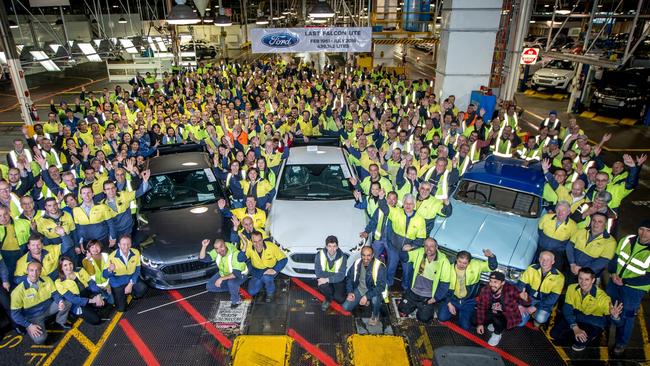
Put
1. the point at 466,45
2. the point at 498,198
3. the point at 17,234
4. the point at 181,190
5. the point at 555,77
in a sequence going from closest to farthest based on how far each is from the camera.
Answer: the point at 17,234 → the point at 498,198 → the point at 181,190 → the point at 466,45 → the point at 555,77

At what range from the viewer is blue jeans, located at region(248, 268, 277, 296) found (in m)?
5.44

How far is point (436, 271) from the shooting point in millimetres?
4883

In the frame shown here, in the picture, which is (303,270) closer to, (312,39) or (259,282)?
(259,282)

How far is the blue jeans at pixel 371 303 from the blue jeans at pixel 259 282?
43.7 inches

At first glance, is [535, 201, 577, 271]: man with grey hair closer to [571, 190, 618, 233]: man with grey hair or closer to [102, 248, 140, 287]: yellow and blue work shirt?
[571, 190, 618, 233]: man with grey hair

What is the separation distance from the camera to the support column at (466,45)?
12367mm

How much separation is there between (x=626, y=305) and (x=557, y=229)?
1.16 metres

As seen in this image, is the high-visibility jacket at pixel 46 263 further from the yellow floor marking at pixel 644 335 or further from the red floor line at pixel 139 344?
the yellow floor marking at pixel 644 335

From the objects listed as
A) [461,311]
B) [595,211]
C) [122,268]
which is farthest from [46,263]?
[595,211]

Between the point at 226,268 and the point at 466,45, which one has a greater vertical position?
the point at 466,45

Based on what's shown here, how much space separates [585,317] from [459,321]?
4.73ft

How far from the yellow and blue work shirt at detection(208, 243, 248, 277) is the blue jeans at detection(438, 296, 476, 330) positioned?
2.73 meters

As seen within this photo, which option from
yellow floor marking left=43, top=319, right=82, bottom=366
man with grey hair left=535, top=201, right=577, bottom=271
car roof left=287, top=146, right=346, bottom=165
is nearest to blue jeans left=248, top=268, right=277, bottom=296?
car roof left=287, top=146, right=346, bottom=165

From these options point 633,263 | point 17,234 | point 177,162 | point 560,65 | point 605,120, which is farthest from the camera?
point 560,65
